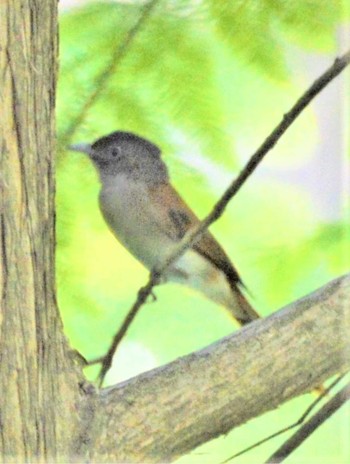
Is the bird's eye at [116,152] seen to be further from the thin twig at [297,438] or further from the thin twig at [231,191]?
the thin twig at [297,438]

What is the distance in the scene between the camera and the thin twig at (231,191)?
0.75 meters

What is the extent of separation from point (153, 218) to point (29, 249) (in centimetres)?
17

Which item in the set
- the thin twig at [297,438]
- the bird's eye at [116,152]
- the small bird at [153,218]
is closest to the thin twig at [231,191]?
the small bird at [153,218]

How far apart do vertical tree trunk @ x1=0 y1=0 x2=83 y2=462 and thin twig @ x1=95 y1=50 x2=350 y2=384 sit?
75 millimetres

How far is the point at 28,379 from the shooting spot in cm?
72

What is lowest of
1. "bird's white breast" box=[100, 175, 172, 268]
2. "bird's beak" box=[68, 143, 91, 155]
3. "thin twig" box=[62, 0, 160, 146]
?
"bird's white breast" box=[100, 175, 172, 268]

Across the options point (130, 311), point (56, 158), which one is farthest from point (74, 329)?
point (56, 158)

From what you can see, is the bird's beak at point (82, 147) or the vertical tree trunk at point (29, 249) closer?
the vertical tree trunk at point (29, 249)

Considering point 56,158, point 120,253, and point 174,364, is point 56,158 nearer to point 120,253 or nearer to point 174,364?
point 120,253

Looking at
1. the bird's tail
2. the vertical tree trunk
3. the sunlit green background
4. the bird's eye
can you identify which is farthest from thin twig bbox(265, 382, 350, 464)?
the bird's eye

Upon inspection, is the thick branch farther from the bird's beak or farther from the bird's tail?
the bird's beak

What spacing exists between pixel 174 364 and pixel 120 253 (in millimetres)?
134

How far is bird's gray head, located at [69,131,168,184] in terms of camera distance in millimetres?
797

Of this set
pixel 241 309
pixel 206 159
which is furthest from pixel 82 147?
pixel 241 309
